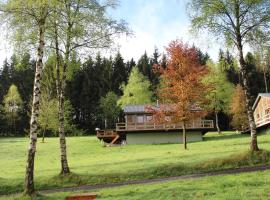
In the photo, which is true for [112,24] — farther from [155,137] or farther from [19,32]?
[155,137]

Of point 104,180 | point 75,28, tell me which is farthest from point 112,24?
point 104,180

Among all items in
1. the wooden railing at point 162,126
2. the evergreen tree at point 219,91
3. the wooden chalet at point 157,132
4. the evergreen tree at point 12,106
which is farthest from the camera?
the evergreen tree at point 12,106

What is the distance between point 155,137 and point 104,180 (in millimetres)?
29773

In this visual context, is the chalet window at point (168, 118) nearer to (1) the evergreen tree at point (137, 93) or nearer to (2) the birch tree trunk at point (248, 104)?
(2) the birch tree trunk at point (248, 104)

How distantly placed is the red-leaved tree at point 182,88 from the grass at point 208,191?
68.0ft

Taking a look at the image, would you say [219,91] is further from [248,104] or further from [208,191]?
[208,191]

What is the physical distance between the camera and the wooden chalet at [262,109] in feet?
176

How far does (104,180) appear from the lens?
2277cm

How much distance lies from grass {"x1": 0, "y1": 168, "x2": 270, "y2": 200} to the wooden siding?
36.7 meters

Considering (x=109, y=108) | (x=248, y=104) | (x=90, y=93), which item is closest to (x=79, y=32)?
(x=248, y=104)

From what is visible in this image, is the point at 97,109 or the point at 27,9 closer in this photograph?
the point at 27,9

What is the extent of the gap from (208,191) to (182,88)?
2462 centimetres

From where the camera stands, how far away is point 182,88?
3909 centimetres

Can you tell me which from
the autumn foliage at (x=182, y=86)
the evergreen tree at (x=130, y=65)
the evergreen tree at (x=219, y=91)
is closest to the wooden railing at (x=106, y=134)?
the autumn foliage at (x=182, y=86)
